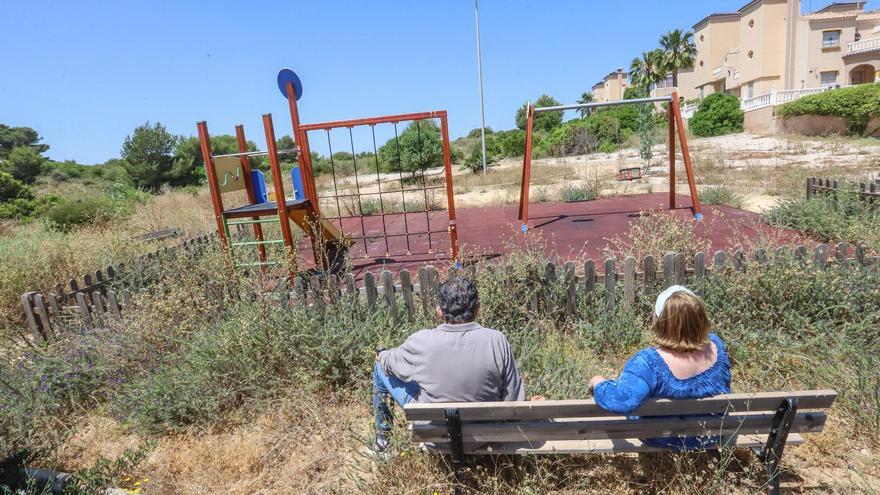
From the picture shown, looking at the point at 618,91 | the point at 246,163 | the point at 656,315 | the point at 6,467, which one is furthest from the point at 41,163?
the point at 618,91

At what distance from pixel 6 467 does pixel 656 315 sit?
360 cm

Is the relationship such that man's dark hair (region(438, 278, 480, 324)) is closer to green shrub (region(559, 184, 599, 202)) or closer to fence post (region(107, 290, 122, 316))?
fence post (region(107, 290, 122, 316))

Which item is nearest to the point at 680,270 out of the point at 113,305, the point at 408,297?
the point at 408,297

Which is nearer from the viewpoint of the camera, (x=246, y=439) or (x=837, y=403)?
(x=837, y=403)

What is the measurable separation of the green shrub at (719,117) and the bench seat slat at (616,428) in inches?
1324

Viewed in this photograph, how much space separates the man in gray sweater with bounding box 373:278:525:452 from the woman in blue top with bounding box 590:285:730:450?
44 centimetres

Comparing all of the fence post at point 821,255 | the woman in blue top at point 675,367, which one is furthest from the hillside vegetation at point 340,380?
the woman in blue top at point 675,367

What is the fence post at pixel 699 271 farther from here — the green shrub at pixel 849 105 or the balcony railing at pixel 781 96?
the balcony railing at pixel 781 96

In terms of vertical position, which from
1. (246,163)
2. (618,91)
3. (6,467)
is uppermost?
(618,91)

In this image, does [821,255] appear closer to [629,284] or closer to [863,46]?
[629,284]

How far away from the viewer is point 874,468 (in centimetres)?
246

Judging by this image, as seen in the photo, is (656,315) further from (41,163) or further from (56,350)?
(41,163)

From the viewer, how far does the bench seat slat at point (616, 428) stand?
2148mm

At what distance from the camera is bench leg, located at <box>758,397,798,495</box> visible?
2.07 meters
